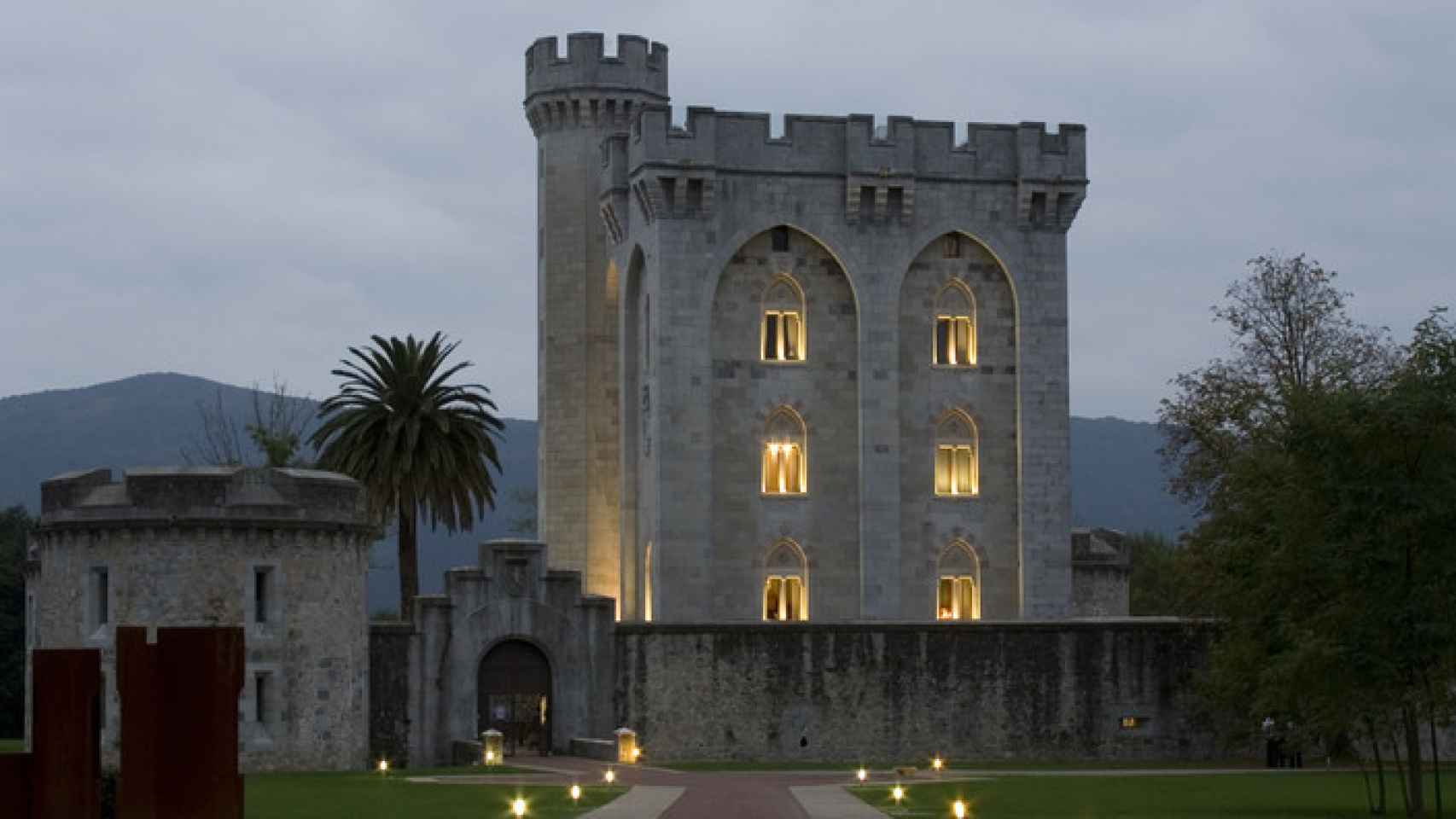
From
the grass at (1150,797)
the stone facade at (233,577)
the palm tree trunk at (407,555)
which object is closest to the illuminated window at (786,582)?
the palm tree trunk at (407,555)

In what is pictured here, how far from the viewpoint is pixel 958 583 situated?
80312 millimetres

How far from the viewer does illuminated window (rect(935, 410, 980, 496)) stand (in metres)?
80.6

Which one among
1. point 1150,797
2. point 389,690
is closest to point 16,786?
point 1150,797

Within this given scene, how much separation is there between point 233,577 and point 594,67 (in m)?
34.5

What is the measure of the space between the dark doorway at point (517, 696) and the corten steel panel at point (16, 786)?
157 ft

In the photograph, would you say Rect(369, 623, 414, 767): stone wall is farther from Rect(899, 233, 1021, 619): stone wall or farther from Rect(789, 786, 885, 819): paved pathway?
Rect(899, 233, 1021, 619): stone wall

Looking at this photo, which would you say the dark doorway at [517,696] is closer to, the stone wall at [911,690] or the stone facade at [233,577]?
the stone wall at [911,690]

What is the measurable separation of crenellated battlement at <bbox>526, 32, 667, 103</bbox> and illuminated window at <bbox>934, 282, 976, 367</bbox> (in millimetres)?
14691

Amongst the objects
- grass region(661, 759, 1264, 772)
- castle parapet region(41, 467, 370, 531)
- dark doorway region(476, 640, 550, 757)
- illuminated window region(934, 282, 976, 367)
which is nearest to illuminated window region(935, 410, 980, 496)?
illuminated window region(934, 282, 976, 367)

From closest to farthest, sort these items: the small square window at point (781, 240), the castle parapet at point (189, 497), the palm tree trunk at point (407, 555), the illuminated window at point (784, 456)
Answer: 1. the castle parapet at point (189, 497)
2. the palm tree trunk at point (407, 555)
3. the illuminated window at point (784, 456)
4. the small square window at point (781, 240)

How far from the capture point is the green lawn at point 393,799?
4197cm

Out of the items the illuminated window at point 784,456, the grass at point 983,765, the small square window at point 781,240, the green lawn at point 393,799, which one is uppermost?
the small square window at point 781,240

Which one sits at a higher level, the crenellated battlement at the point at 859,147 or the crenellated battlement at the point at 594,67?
the crenellated battlement at the point at 594,67

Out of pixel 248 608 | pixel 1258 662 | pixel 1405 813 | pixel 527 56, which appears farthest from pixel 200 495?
pixel 527 56
